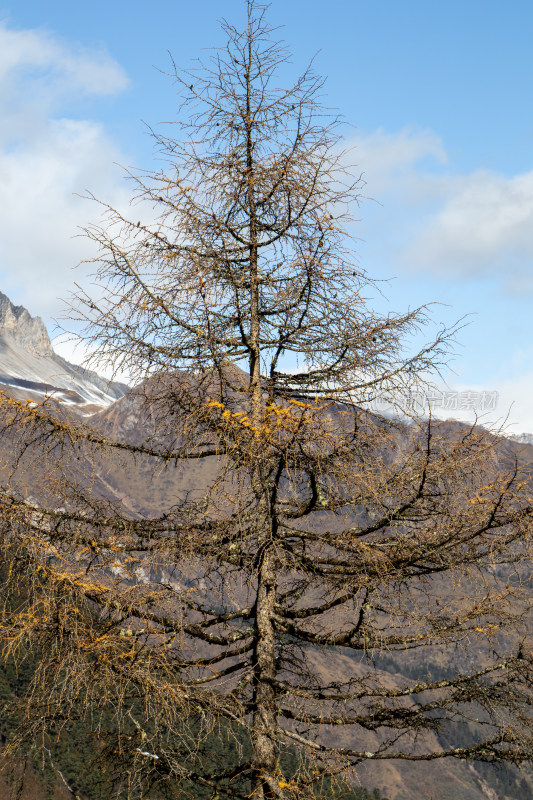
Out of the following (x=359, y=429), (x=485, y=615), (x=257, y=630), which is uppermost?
(x=359, y=429)

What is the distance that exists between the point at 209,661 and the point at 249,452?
237 cm

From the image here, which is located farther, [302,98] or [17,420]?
[302,98]

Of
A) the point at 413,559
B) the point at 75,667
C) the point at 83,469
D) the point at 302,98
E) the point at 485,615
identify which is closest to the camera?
the point at 75,667

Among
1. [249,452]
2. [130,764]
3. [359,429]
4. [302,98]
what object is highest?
[302,98]

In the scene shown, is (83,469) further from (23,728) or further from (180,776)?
(180,776)

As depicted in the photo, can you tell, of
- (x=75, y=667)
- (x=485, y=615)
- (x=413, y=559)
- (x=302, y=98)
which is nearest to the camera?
(x=75, y=667)

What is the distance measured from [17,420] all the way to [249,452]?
97.7 inches

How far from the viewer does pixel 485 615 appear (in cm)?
605

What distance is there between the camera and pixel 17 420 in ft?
20.4

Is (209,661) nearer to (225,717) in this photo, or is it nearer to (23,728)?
(225,717)

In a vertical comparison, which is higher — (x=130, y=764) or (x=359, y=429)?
(x=359, y=429)

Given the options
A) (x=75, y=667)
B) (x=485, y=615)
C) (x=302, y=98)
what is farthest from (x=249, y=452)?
(x=302, y=98)

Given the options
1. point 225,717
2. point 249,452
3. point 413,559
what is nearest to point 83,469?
point 249,452

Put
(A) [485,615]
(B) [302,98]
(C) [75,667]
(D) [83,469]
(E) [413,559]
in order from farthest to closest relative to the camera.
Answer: (B) [302,98] → (D) [83,469] → (A) [485,615] → (E) [413,559] → (C) [75,667]
